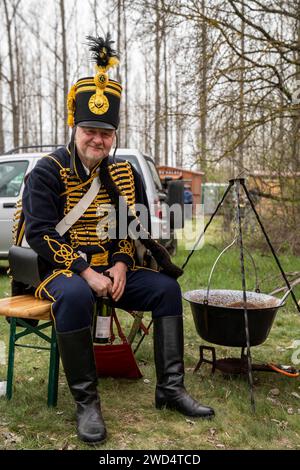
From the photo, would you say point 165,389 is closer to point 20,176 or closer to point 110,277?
point 110,277

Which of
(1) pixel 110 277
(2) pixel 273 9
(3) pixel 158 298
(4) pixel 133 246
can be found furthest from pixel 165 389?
(2) pixel 273 9

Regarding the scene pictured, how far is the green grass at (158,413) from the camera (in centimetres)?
270

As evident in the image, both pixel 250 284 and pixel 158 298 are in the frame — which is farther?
pixel 250 284

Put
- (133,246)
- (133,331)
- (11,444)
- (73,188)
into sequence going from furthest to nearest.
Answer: (133,331), (133,246), (73,188), (11,444)

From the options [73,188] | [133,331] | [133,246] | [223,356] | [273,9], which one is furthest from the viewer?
[273,9]

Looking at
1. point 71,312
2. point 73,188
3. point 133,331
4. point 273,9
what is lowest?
point 133,331

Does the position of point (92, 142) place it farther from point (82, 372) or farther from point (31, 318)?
point (82, 372)

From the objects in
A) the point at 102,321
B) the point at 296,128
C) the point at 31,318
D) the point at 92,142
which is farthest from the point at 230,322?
the point at 296,128

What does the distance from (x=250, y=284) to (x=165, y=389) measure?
379 centimetres

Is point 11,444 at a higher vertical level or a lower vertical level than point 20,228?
lower

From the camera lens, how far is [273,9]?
20.5ft

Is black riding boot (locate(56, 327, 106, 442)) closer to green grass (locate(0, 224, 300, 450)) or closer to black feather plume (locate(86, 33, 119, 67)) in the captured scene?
green grass (locate(0, 224, 300, 450))

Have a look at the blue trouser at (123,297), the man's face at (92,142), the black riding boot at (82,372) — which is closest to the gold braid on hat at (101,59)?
the man's face at (92,142)

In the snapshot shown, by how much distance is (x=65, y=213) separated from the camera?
125 inches
